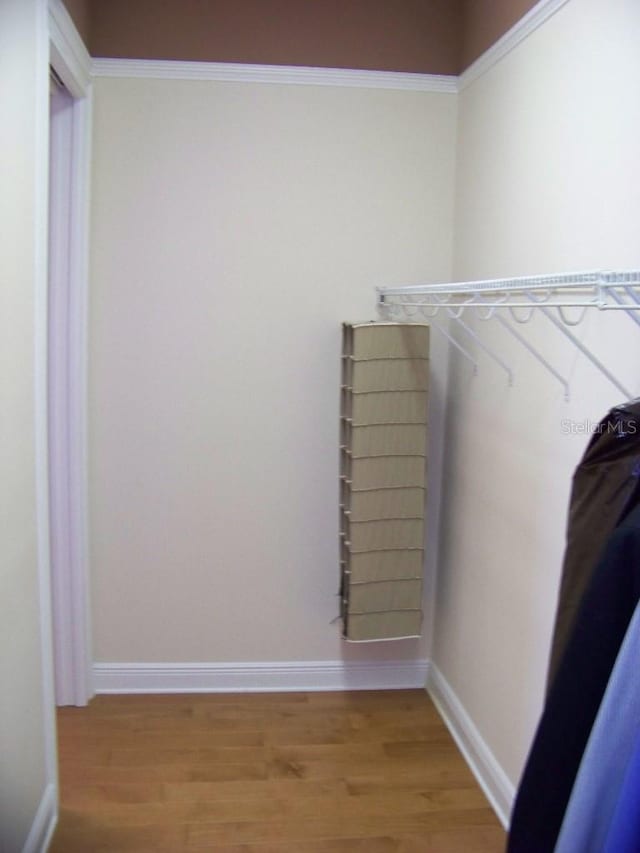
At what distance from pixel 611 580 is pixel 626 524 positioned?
8 cm

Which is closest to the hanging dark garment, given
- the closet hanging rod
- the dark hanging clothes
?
the dark hanging clothes

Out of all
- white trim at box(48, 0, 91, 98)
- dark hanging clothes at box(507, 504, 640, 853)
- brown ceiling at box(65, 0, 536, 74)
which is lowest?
dark hanging clothes at box(507, 504, 640, 853)

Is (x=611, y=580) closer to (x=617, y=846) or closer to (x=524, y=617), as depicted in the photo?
(x=617, y=846)

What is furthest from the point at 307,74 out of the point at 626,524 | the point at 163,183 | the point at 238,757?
the point at 238,757

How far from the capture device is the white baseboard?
1.82 metres

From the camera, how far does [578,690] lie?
1.06m

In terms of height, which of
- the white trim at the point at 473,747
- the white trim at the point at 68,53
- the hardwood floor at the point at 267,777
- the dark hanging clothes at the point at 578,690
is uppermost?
the white trim at the point at 68,53

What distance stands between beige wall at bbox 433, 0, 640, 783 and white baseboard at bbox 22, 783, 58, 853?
1243 millimetres

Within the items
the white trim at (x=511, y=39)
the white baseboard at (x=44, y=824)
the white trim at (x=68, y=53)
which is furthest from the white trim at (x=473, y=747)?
the white trim at (x=68, y=53)

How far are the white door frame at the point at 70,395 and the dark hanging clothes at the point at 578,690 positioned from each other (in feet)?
6.06

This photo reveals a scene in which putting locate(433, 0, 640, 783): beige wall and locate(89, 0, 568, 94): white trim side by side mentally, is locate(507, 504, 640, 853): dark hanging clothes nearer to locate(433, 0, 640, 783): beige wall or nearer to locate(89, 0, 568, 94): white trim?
locate(433, 0, 640, 783): beige wall

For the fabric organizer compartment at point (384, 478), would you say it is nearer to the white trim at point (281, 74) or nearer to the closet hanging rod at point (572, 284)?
the closet hanging rod at point (572, 284)

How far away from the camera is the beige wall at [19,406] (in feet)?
5.17

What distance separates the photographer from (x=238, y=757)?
236cm
